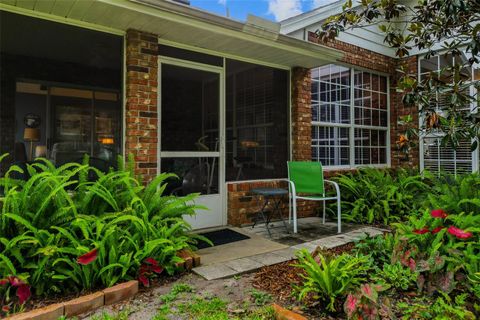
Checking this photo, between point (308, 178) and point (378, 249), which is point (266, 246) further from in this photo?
point (308, 178)

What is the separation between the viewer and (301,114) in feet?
17.0

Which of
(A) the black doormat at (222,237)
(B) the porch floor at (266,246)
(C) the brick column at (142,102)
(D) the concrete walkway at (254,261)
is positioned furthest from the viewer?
(A) the black doormat at (222,237)

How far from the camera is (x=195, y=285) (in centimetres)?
259

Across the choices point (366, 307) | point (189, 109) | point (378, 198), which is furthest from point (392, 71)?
point (366, 307)

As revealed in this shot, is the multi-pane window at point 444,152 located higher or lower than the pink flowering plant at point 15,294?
higher

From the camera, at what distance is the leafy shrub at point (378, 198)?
16.1ft

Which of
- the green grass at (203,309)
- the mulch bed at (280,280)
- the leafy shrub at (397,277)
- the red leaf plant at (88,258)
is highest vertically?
the red leaf plant at (88,258)

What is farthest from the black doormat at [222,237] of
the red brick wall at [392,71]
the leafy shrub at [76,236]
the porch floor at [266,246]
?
the red brick wall at [392,71]

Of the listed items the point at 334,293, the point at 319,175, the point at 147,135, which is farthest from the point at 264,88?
the point at 334,293

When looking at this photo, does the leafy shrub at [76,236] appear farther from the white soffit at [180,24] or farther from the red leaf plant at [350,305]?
the white soffit at [180,24]

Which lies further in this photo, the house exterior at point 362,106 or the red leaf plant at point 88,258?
the house exterior at point 362,106

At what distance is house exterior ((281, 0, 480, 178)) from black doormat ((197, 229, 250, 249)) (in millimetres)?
2368

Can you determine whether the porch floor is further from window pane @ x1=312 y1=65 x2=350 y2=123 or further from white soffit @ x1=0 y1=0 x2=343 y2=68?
white soffit @ x1=0 y1=0 x2=343 y2=68

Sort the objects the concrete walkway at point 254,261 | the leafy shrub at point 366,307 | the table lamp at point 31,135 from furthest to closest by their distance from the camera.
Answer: the table lamp at point 31,135
the concrete walkway at point 254,261
the leafy shrub at point 366,307
